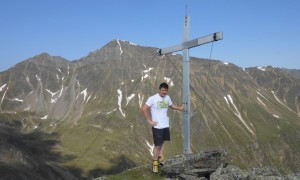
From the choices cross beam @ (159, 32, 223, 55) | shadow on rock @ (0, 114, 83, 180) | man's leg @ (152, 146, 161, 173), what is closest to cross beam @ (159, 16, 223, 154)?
cross beam @ (159, 32, 223, 55)

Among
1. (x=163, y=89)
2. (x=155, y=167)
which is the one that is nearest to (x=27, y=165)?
(x=155, y=167)

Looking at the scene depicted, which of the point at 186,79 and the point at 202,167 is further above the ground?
the point at 186,79

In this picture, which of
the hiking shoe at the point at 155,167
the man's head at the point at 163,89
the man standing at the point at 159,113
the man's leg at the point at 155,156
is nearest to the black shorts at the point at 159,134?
the man standing at the point at 159,113

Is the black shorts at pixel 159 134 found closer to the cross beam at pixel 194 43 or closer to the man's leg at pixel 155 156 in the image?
the man's leg at pixel 155 156

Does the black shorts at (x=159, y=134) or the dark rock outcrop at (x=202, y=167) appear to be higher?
the black shorts at (x=159, y=134)

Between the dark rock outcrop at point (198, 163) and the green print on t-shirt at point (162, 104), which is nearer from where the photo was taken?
the dark rock outcrop at point (198, 163)

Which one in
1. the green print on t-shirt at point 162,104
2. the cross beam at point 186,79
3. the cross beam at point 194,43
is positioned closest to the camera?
A: the cross beam at point 194,43

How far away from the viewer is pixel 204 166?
1666cm

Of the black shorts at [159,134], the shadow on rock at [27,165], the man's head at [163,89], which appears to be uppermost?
the man's head at [163,89]

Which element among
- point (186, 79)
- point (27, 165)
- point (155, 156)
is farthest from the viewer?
point (27, 165)

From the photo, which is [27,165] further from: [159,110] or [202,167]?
[202,167]

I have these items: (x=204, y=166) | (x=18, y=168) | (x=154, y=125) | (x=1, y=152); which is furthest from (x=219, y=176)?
(x=1, y=152)

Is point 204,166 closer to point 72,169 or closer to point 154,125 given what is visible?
point 154,125

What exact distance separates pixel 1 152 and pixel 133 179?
160m
